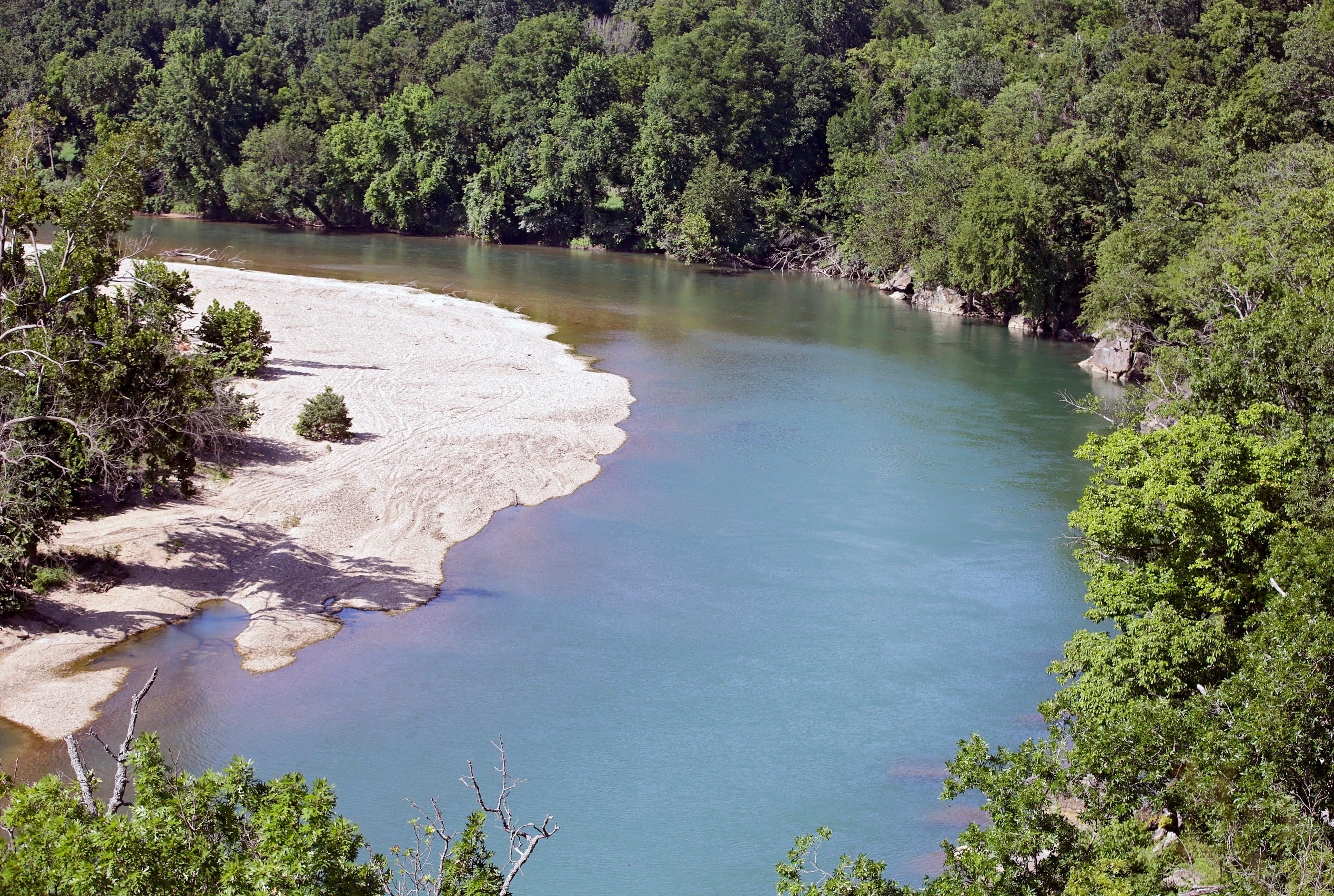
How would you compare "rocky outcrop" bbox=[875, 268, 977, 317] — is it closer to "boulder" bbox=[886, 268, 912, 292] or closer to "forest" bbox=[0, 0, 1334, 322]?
"boulder" bbox=[886, 268, 912, 292]

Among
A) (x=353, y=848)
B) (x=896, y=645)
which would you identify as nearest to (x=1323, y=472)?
(x=896, y=645)

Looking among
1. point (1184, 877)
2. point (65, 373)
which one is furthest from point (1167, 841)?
point (65, 373)

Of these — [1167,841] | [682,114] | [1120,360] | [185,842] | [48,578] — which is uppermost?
[682,114]

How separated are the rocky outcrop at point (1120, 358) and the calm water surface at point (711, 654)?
290 inches

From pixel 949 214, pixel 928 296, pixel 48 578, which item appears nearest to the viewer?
pixel 48 578

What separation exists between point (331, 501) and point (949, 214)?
45.1m

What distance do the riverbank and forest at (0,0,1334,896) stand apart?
164 cm

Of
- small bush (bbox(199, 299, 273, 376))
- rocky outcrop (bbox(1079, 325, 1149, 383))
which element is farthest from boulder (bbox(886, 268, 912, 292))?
small bush (bbox(199, 299, 273, 376))

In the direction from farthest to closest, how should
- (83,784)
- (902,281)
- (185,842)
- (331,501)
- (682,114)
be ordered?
(682,114), (902,281), (331,501), (83,784), (185,842)

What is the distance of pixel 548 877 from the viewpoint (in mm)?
15133

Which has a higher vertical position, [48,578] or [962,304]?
[962,304]

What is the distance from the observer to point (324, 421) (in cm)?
2969

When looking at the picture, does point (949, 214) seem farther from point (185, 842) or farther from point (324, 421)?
point (185, 842)

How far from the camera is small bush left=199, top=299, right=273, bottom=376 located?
32938 mm
